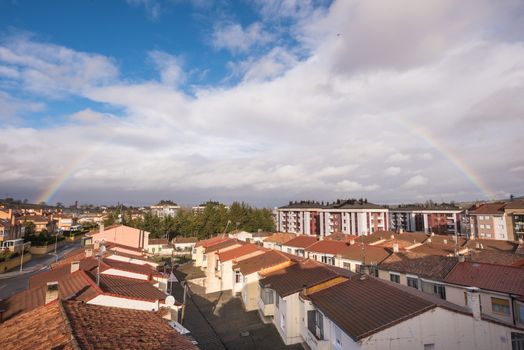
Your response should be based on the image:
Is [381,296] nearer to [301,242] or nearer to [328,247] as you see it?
[328,247]

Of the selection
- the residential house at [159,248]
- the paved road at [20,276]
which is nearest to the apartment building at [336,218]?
the residential house at [159,248]

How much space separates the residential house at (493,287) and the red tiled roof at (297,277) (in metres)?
9.30

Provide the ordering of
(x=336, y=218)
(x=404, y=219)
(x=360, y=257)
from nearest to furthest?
(x=360, y=257) < (x=336, y=218) < (x=404, y=219)

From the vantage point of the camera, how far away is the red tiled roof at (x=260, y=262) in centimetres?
2752

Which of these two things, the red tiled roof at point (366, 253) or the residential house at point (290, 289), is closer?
the residential house at point (290, 289)

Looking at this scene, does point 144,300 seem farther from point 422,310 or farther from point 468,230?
point 468,230

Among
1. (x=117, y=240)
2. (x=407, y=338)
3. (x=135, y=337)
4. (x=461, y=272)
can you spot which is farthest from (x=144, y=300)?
(x=117, y=240)

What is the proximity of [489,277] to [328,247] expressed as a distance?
22.6 m

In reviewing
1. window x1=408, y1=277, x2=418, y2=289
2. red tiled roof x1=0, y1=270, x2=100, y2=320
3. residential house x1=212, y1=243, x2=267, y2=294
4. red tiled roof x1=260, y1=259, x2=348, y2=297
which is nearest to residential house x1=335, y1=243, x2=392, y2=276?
window x1=408, y1=277, x2=418, y2=289

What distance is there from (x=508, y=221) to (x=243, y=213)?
6663 centimetres

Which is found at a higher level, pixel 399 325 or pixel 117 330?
pixel 117 330

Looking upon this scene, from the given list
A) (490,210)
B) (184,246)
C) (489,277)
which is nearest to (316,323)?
(489,277)

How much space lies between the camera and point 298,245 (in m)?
52.0

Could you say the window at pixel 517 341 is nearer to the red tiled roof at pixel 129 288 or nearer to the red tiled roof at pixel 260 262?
the red tiled roof at pixel 260 262
